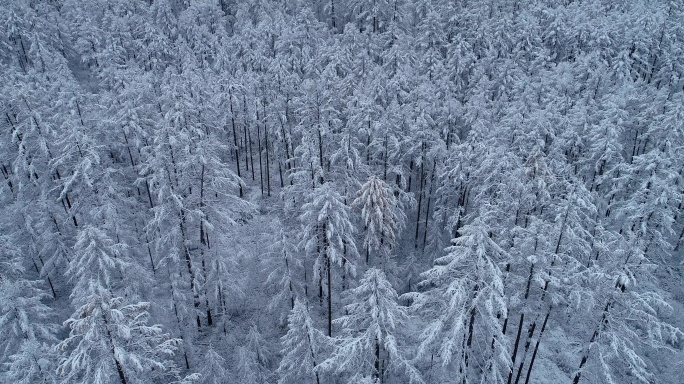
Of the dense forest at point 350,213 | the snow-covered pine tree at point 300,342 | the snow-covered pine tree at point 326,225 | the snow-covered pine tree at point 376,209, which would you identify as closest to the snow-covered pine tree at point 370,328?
the dense forest at point 350,213

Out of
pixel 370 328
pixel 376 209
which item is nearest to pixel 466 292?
pixel 370 328

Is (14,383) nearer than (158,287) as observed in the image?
Yes

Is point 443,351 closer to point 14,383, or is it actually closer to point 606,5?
point 14,383

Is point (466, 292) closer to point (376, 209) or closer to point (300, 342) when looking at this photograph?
point (300, 342)

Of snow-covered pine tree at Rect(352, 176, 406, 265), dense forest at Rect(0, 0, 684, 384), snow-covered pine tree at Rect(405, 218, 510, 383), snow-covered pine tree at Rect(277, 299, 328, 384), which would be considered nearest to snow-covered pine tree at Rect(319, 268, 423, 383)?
dense forest at Rect(0, 0, 684, 384)

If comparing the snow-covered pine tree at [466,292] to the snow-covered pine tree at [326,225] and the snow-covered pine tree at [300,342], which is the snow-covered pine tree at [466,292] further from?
the snow-covered pine tree at [326,225]

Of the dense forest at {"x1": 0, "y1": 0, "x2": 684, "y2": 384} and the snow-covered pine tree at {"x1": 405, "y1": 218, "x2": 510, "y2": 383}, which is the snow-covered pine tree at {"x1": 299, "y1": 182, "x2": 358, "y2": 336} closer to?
the dense forest at {"x1": 0, "y1": 0, "x2": 684, "y2": 384}

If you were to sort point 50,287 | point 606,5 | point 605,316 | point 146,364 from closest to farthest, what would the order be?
point 146,364 → point 605,316 → point 50,287 → point 606,5

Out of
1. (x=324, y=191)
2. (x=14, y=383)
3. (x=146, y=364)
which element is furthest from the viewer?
(x=324, y=191)

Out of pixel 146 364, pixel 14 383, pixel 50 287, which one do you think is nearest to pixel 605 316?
pixel 146 364
